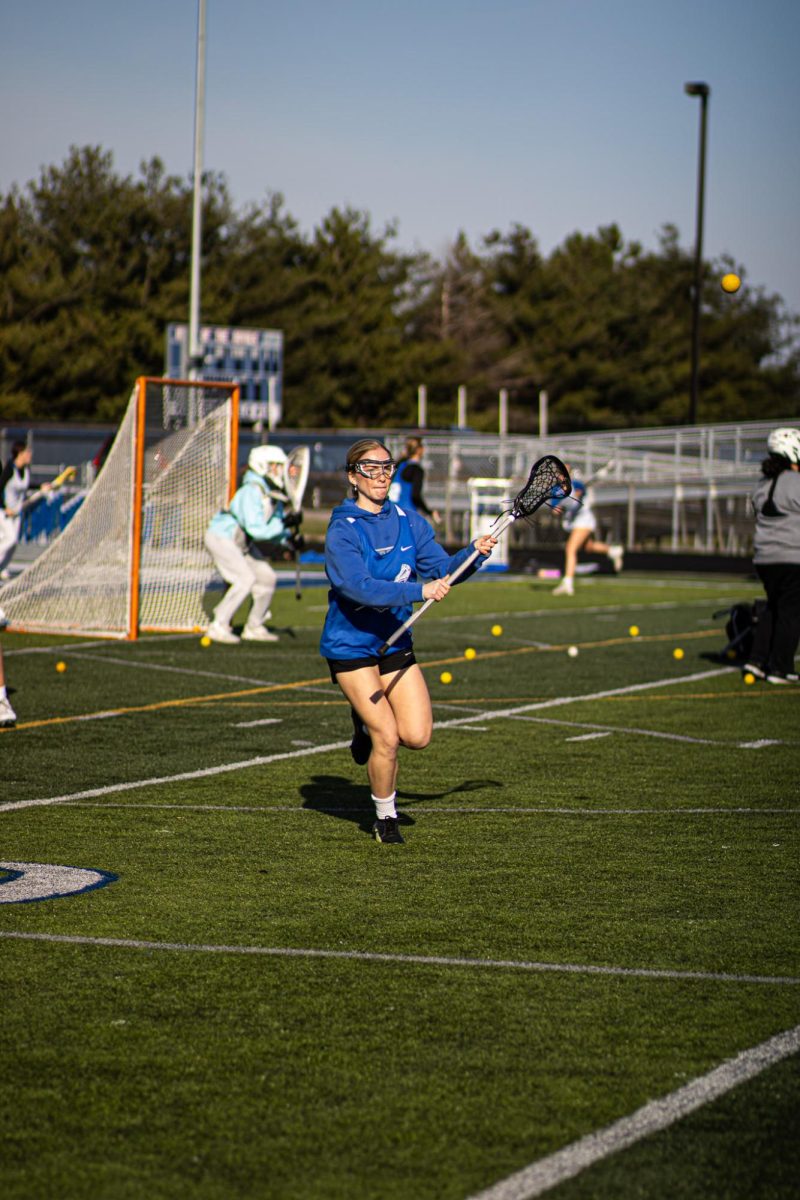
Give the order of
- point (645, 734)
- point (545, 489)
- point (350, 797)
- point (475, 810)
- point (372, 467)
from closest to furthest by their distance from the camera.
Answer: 1. point (372, 467)
2. point (545, 489)
3. point (475, 810)
4. point (350, 797)
5. point (645, 734)

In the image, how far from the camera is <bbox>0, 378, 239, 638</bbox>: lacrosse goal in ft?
57.7

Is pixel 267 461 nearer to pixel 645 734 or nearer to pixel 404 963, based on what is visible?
pixel 645 734

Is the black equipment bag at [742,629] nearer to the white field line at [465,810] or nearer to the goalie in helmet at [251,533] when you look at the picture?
the goalie in helmet at [251,533]

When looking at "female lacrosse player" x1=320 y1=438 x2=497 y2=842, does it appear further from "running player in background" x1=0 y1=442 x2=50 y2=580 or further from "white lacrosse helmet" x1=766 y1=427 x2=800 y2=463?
"running player in background" x1=0 y1=442 x2=50 y2=580

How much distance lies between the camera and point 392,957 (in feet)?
19.0

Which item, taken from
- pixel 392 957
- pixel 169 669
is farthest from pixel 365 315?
pixel 392 957

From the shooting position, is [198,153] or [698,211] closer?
[198,153]

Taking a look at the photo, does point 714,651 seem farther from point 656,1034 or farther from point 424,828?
point 656,1034

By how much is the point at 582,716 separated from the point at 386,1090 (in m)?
8.00

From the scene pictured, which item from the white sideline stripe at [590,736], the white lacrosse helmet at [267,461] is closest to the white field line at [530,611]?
the white lacrosse helmet at [267,461]

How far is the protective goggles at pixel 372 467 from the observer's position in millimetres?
7543

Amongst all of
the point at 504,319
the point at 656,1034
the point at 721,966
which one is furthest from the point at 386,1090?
the point at 504,319

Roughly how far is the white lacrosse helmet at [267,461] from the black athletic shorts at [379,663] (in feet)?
29.9

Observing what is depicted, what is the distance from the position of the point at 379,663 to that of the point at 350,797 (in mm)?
1532
